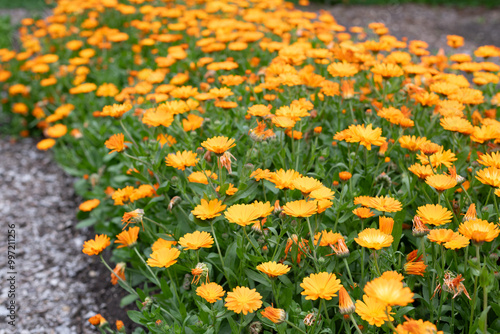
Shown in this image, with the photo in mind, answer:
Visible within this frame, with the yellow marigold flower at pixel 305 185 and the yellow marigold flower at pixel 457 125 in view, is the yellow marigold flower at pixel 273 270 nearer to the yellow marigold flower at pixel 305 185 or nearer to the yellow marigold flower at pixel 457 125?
the yellow marigold flower at pixel 305 185

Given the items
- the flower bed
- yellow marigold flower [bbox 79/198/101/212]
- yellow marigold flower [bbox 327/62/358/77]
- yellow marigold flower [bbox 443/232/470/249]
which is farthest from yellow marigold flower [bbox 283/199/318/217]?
yellow marigold flower [bbox 79/198/101/212]

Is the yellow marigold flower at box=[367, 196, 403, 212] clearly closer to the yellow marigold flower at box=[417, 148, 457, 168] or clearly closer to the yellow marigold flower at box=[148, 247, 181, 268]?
the yellow marigold flower at box=[417, 148, 457, 168]

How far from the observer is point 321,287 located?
139cm

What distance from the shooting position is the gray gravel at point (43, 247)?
264 centimetres

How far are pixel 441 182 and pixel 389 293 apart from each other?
0.63m

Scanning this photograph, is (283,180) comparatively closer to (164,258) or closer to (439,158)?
(164,258)

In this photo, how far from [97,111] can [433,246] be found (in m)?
2.90

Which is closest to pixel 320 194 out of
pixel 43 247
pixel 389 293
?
pixel 389 293

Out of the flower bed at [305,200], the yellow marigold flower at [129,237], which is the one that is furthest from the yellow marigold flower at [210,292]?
the yellow marigold flower at [129,237]

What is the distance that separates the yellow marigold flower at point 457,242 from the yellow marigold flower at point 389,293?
332mm

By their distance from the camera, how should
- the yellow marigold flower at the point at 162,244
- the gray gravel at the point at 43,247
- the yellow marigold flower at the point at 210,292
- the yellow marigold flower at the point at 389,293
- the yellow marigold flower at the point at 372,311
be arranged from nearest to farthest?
the yellow marigold flower at the point at 389,293 < the yellow marigold flower at the point at 372,311 < the yellow marigold flower at the point at 210,292 < the yellow marigold flower at the point at 162,244 < the gray gravel at the point at 43,247

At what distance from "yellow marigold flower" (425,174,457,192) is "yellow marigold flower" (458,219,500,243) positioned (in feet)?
0.50

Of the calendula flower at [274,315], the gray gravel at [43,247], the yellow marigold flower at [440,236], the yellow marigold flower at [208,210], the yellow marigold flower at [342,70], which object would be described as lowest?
the gray gravel at [43,247]

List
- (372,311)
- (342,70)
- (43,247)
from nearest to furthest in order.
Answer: (372,311) < (342,70) < (43,247)
